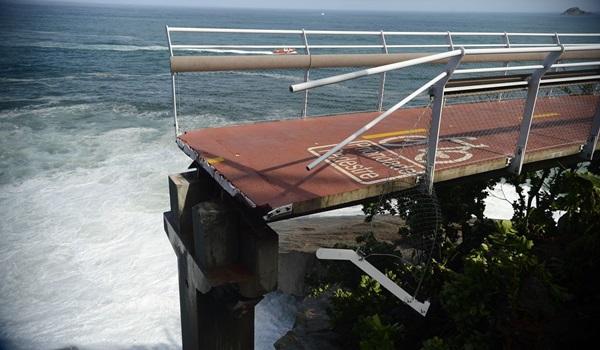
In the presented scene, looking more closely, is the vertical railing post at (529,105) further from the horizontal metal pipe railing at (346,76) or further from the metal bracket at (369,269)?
the metal bracket at (369,269)

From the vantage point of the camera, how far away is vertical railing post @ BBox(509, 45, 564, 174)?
4633 millimetres

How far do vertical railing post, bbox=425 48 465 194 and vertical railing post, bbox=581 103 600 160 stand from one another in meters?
2.78

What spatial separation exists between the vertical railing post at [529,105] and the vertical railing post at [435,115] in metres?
1.26

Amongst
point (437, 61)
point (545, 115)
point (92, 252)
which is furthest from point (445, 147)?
point (92, 252)

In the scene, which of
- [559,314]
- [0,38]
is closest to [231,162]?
[559,314]

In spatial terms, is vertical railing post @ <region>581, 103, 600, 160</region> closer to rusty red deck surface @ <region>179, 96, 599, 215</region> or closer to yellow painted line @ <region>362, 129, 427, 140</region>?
rusty red deck surface @ <region>179, 96, 599, 215</region>

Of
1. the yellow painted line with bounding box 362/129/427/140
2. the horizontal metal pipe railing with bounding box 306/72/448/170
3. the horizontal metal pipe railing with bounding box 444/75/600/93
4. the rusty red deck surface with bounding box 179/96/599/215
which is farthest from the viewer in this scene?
the yellow painted line with bounding box 362/129/427/140

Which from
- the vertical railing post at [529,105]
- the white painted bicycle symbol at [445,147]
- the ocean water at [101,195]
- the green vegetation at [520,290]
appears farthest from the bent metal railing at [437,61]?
the ocean water at [101,195]

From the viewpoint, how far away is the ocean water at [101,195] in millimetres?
10969

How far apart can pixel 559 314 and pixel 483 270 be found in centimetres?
101

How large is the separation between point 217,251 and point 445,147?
3435 mm

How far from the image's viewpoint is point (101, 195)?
16219 mm

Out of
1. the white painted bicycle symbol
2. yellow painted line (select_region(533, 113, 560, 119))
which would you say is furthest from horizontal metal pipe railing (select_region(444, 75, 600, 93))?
yellow painted line (select_region(533, 113, 560, 119))

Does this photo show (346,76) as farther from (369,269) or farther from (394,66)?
(369,269)
